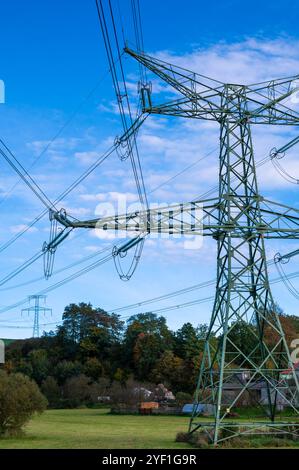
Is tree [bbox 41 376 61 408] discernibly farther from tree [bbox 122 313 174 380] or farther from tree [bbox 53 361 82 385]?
tree [bbox 122 313 174 380]

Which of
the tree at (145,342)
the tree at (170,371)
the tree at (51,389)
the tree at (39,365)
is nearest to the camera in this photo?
the tree at (170,371)

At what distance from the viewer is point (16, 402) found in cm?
3519

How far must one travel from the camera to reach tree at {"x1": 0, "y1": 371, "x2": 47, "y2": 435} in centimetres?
3481

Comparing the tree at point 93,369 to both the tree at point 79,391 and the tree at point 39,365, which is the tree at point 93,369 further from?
the tree at point 79,391

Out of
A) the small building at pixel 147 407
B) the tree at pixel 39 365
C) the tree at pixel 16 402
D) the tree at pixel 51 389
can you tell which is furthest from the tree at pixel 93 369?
the tree at pixel 16 402

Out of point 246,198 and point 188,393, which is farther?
point 188,393

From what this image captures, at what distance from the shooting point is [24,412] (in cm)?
3572

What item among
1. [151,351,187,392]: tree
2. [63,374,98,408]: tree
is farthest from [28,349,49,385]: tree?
[151,351,187,392]: tree

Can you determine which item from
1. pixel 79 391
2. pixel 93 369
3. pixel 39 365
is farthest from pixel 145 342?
pixel 39 365

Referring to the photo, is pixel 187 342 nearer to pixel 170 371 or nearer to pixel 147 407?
pixel 170 371

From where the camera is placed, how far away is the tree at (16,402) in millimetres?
34812
